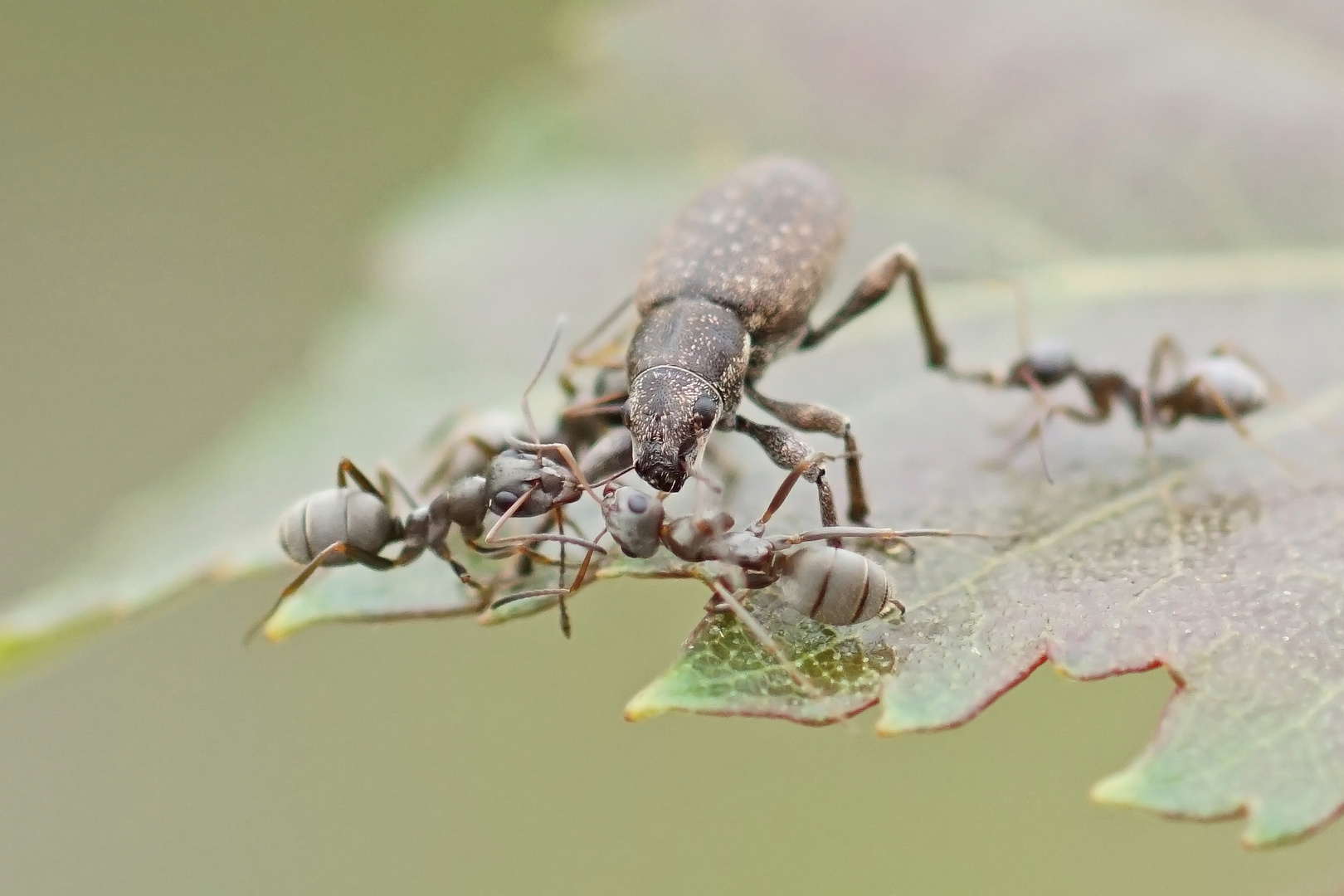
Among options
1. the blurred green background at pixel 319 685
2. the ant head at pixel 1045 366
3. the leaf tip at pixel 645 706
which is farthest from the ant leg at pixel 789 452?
the ant head at pixel 1045 366

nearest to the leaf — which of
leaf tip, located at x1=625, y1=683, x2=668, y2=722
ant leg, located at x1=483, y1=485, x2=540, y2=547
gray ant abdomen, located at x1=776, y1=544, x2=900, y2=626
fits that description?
leaf tip, located at x1=625, y1=683, x2=668, y2=722

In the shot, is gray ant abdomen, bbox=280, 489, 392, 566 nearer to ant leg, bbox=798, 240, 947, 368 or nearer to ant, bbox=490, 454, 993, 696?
ant, bbox=490, 454, 993, 696

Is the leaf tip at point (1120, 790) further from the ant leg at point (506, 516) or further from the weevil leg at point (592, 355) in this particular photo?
the weevil leg at point (592, 355)

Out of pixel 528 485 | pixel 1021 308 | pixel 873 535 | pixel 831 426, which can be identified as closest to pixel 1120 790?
pixel 873 535

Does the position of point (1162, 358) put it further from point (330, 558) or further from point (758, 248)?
point (330, 558)

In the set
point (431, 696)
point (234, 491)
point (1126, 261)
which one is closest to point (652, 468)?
point (234, 491)

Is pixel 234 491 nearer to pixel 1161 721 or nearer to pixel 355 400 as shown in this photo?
pixel 355 400
